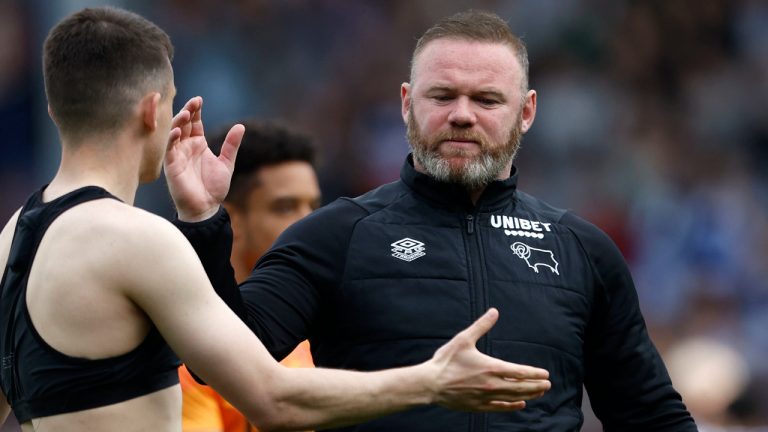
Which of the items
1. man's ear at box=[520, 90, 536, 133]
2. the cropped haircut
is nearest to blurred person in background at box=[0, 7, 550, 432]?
man's ear at box=[520, 90, 536, 133]

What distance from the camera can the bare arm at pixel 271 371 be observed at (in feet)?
11.5

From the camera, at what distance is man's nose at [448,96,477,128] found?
483 cm

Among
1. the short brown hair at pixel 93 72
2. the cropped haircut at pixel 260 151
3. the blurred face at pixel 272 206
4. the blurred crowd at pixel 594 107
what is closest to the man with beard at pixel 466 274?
the short brown hair at pixel 93 72

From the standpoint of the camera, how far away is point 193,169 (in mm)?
4227

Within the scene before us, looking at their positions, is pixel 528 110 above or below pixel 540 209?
above

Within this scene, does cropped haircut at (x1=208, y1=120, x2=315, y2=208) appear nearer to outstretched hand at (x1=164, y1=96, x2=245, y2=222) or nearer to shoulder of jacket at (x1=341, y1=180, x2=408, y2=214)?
shoulder of jacket at (x1=341, y1=180, x2=408, y2=214)

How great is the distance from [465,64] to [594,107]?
22.5ft

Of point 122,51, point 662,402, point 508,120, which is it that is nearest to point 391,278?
point 508,120

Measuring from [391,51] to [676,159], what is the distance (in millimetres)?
2551

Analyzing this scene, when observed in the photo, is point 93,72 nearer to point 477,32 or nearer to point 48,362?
point 48,362

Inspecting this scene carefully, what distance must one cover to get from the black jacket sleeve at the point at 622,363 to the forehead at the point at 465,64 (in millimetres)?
656

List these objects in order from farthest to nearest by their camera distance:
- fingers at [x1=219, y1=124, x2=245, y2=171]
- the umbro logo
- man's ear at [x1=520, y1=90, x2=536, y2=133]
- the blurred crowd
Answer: the blurred crowd
man's ear at [x1=520, y1=90, x2=536, y2=133]
the umbro logo
fingers at [x1=219, y1=124, x2=245, y2=171]

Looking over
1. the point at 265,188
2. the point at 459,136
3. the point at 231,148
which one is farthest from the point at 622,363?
the point at 265,188

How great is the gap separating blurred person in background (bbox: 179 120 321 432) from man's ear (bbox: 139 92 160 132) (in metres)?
2.48
